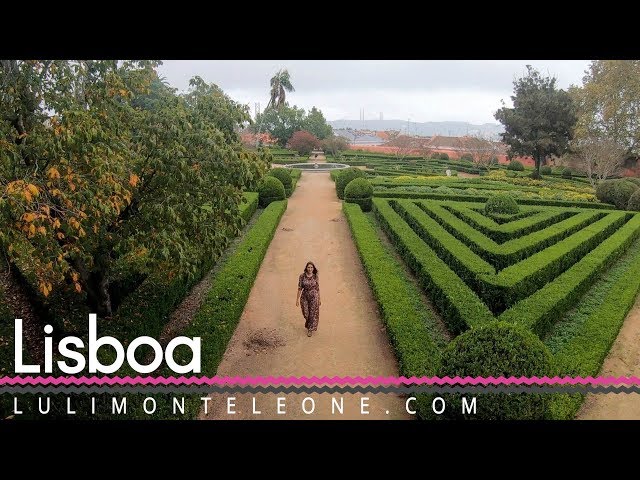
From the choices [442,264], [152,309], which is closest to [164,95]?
[152,309]

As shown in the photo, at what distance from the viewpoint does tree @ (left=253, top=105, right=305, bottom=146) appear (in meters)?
48.0

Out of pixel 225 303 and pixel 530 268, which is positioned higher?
pixel 530 268

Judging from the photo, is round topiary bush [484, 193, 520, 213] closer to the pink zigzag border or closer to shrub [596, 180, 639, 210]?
shrub [596, 180, 639, 210]

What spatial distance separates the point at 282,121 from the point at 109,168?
44.7 meters

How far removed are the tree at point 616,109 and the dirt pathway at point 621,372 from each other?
77.8 ft

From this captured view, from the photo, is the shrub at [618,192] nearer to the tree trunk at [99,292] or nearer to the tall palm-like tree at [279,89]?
the tree trunk at [99,292]

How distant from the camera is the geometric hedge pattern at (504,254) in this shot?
27.9 ft

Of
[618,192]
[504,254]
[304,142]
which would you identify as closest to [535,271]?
[504,254]

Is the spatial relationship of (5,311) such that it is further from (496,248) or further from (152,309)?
(496,248)

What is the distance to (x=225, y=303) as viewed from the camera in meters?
8.89

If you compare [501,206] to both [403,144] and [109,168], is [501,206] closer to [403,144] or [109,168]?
[109,168]

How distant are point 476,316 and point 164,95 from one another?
6.14 m

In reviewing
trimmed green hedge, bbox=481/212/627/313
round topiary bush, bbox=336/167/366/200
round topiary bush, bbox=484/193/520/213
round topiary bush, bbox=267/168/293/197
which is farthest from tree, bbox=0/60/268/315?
round topiary bush, bbox=336/167/366/200

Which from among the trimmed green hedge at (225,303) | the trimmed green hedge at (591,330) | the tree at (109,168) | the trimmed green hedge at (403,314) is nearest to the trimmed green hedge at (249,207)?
the trimmed green hedge at (225,303)
